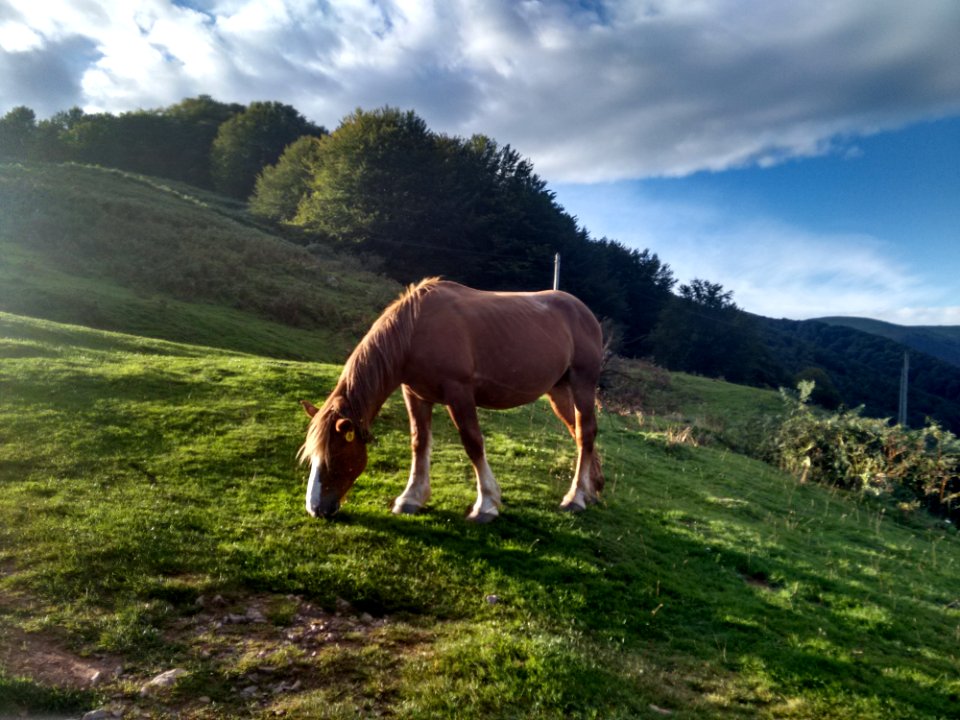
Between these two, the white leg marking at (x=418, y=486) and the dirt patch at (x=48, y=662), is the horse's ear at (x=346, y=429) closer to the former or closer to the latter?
the white leg marking at (x=418, y=486)

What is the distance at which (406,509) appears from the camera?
6.29 m

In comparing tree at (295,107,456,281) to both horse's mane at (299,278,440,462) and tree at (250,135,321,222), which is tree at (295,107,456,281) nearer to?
tree at (250,135,321,222)

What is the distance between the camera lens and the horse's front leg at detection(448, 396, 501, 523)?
605 centimetres

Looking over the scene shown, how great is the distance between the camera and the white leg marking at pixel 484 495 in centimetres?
625

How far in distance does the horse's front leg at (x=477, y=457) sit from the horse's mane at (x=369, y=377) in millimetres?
734

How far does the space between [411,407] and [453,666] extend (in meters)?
3.10

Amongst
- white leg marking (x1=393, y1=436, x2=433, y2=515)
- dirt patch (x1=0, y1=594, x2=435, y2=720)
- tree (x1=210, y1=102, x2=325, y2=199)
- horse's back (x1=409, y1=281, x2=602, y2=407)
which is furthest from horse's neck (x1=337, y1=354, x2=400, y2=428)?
tree (x1=210, y1=102, x2=325, y2=199)

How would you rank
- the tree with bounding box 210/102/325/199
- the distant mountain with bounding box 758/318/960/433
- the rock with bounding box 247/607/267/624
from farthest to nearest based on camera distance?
the tree with bounding box 210/102/325/199 → the distant mountain with bounding box 758/318/960/433 → the rock with bounding box 247/607/267/624

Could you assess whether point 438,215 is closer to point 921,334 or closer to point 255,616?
point 255,616

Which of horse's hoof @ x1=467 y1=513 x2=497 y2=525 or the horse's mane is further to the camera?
horse's hoof @ x1=467 y1=513 x2=497 y2=525

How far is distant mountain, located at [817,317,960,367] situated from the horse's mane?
4819 inches

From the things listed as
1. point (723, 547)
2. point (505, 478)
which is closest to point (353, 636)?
point (505, 478)

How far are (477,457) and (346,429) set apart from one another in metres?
1.43

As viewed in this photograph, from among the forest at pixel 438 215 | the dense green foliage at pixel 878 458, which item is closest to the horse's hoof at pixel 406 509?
the dense green foliage at pixel 878 458
